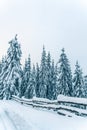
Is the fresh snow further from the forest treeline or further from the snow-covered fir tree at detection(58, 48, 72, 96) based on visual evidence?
the snow-covered fir tree at detection(58, 48, 72, 96)

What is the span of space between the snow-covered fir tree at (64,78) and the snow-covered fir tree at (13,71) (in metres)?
8.95

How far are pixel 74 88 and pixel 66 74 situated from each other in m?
4.09

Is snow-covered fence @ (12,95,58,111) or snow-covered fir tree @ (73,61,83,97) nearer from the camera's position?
snow-covered fence @ (12,95,58,111)

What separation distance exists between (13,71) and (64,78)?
10441mm

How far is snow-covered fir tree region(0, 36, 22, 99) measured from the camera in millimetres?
44969

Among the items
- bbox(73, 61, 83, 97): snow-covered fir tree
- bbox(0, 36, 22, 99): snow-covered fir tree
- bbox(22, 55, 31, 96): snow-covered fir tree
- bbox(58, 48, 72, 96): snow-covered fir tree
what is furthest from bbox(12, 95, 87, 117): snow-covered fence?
bbox(22, 55, 31, 96): snow-covered fir tree

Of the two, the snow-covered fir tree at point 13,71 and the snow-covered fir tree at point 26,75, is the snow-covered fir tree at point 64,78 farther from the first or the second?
the snow-covered fir tree at point 26,75

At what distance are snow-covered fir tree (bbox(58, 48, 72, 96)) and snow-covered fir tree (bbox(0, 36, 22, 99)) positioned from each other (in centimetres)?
895

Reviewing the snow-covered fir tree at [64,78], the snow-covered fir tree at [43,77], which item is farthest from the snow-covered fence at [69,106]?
the snow-covered fir tree at [43,77]

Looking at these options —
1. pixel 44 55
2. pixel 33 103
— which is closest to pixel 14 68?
pixel 44 55

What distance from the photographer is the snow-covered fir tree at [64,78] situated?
5184cm

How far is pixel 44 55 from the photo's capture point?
63.3m

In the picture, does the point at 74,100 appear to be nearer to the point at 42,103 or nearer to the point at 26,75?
the point at 42,103

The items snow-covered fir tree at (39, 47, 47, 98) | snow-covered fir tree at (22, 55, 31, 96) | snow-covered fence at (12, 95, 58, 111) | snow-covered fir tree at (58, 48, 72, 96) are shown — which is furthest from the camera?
snow-covered fir tree at (22, 55, 31, 96)
